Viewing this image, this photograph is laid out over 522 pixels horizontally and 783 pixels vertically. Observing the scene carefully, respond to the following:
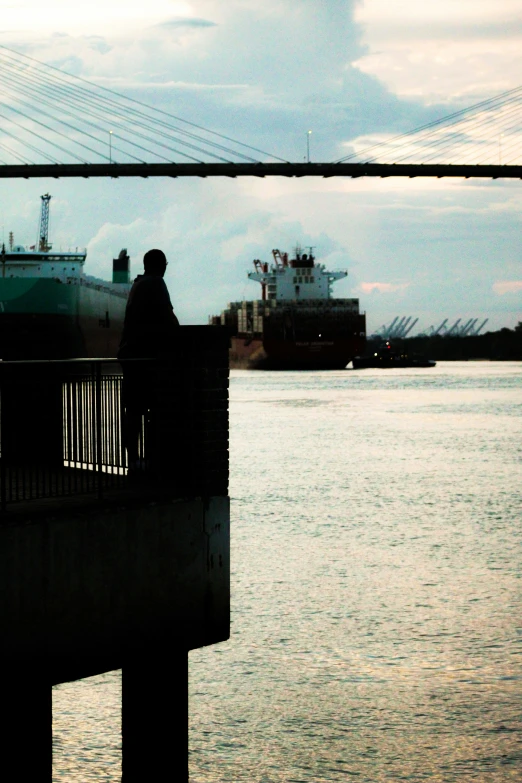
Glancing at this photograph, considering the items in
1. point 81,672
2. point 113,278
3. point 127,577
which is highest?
point 113,278

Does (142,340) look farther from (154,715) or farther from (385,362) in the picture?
(385,362)

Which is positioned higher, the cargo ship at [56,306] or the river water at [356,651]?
the cargo ship at [56,306]

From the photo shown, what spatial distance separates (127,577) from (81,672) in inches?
21.2

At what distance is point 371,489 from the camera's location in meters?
22.4

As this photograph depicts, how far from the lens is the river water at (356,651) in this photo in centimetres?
738

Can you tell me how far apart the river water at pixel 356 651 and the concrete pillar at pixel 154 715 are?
Result: 2.02 ft

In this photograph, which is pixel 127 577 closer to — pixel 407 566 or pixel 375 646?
pixel 375 646

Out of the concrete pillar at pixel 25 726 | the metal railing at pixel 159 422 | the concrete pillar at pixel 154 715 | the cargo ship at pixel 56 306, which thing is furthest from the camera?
the cargo ship at pixel 56 306

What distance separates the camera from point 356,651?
9.88 metres

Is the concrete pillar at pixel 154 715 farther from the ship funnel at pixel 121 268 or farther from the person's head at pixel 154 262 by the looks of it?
the ship funnel at pixel 121 268

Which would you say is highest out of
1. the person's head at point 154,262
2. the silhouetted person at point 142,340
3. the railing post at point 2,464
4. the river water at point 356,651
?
the person's head at point 154,262

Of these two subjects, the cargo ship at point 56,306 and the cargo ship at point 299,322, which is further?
the cargo ship at point 299,322

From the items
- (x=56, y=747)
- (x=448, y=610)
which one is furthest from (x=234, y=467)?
(x=56, y=747)

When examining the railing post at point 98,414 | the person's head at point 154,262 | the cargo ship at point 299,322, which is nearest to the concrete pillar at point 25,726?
the railing post at point 98,414
